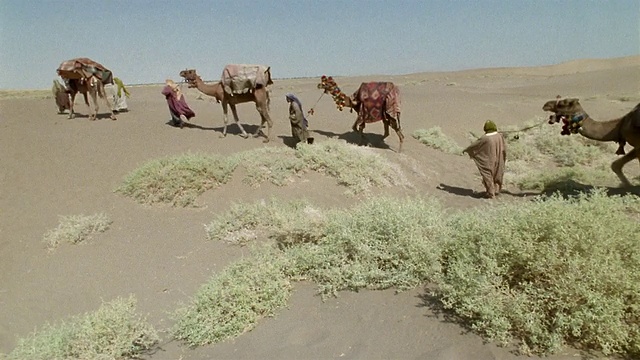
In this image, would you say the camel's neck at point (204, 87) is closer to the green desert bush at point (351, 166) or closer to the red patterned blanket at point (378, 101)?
the green desert bush at point (351, 166)

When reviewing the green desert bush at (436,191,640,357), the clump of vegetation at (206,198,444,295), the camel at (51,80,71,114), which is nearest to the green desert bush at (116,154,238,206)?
the clump of vegetation at (206,198,444,295)

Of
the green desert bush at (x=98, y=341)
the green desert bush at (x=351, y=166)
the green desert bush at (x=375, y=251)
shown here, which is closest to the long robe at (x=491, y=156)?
the green desert bush at (x=351, y=166)

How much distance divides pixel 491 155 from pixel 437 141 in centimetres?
491

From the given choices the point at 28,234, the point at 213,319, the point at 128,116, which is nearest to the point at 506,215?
the point at 213,319

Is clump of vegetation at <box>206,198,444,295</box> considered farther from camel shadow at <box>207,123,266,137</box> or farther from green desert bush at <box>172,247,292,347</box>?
camel shadow at <box>207,123,266,137</box>

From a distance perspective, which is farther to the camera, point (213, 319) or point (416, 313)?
point (213, 319)

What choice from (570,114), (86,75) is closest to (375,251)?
(570,114)

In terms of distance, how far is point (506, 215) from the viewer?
372 centimetres

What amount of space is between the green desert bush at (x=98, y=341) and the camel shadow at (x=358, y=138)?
8893 millimetres

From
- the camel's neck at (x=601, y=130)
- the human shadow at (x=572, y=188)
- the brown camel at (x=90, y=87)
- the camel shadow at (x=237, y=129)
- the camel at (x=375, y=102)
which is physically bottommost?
the human shadow at (x=572, y=188)

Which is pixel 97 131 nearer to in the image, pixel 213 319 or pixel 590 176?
pixel 213 319

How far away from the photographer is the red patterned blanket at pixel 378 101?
1033 cm

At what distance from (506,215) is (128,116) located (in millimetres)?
14310

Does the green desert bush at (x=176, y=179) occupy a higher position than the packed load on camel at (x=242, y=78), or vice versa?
the packed load on camel at (x=242, y=78)
